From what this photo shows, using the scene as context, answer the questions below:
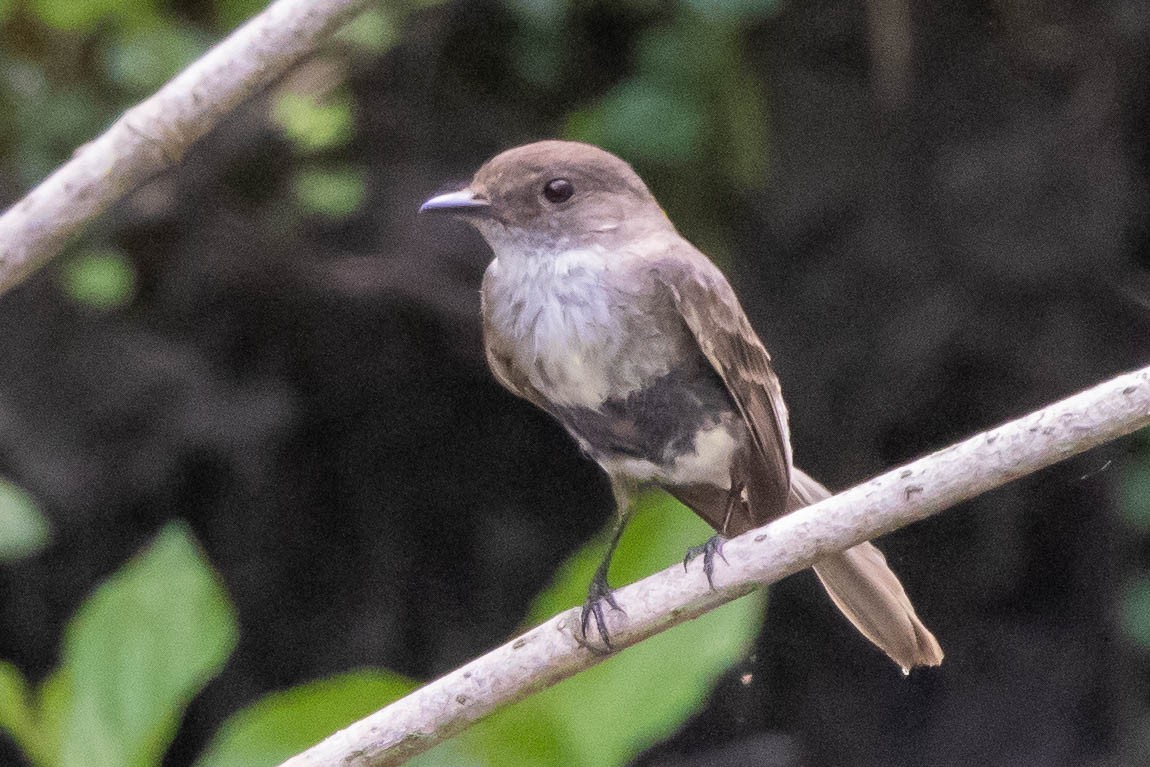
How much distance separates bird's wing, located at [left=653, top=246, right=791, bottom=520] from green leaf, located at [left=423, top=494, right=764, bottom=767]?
15cm

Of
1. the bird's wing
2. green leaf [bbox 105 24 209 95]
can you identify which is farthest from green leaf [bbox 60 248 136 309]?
the bird's wing

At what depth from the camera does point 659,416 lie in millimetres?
1783

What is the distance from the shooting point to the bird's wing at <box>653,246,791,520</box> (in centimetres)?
172

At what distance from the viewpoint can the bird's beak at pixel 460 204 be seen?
1744mm

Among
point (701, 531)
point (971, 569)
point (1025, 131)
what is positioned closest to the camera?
point (701, 531)

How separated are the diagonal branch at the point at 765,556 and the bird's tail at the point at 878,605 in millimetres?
319

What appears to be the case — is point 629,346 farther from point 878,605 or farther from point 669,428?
point 878,605

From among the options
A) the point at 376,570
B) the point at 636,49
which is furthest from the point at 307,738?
the point at 636,49

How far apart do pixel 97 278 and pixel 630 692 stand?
3.84 ft

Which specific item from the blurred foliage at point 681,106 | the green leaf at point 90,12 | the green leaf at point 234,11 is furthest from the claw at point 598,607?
the green leaf at point 90,12

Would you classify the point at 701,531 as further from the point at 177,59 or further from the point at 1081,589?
the point at 177,59

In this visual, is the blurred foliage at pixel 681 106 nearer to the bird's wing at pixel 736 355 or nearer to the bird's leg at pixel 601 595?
the bird's wing at pixel 736 355

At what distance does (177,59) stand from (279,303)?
489 millimetres

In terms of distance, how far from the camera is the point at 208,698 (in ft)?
8.63
